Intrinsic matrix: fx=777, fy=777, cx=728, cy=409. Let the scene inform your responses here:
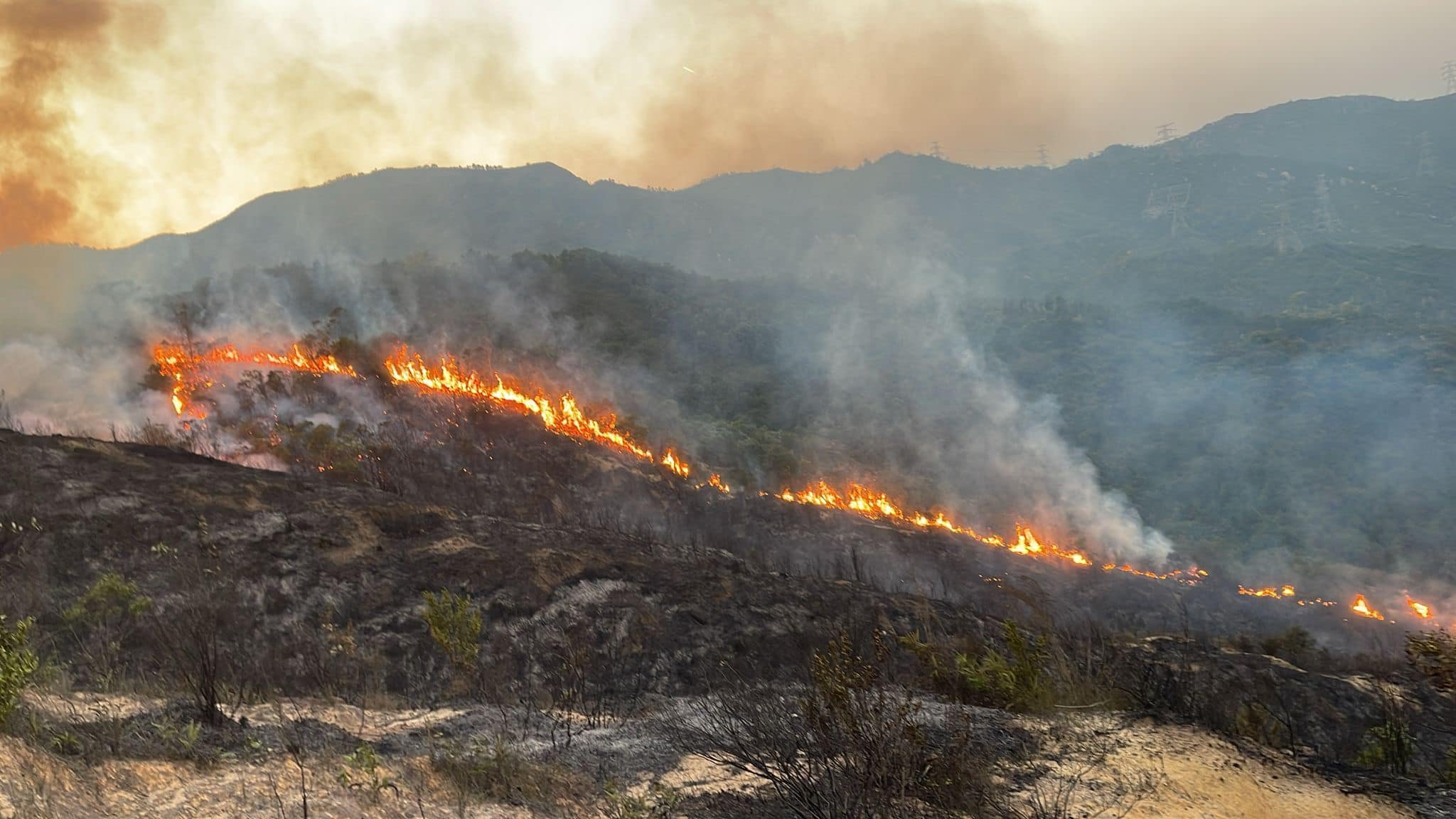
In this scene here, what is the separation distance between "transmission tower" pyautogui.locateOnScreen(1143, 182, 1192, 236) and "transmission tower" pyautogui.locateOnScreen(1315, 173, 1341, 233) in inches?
821

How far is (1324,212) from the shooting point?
140 meters

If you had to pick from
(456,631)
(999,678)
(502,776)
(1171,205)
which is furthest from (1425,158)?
(502,776)

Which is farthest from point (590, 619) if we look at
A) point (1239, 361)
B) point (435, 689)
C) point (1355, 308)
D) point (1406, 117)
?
point (1406, 117)

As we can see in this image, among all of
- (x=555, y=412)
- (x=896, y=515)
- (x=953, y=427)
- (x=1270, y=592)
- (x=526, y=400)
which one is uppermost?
(x=953, y=427)

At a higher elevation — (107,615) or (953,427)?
(953,427)

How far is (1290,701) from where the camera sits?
1470 cm

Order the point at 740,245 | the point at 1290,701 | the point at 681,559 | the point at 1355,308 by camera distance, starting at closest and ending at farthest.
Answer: the point at 1290,701 < the point at 681,559 < the point at 1355,308 < the point at 740,245

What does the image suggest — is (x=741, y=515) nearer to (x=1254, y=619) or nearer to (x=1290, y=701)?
(x=1254, y=619)

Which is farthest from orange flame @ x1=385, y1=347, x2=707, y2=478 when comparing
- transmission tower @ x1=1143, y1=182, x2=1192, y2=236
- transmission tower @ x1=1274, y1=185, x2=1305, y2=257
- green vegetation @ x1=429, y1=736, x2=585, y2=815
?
transmission tower @ x1=1143, y1=182, x2=1192, y2=236

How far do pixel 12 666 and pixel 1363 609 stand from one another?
39.8 meters

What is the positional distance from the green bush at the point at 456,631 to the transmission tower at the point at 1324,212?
164 meters

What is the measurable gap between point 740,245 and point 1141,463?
123502 mm

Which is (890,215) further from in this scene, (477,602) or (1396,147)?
(477,602)

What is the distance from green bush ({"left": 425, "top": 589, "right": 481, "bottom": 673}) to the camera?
43.4 feet
